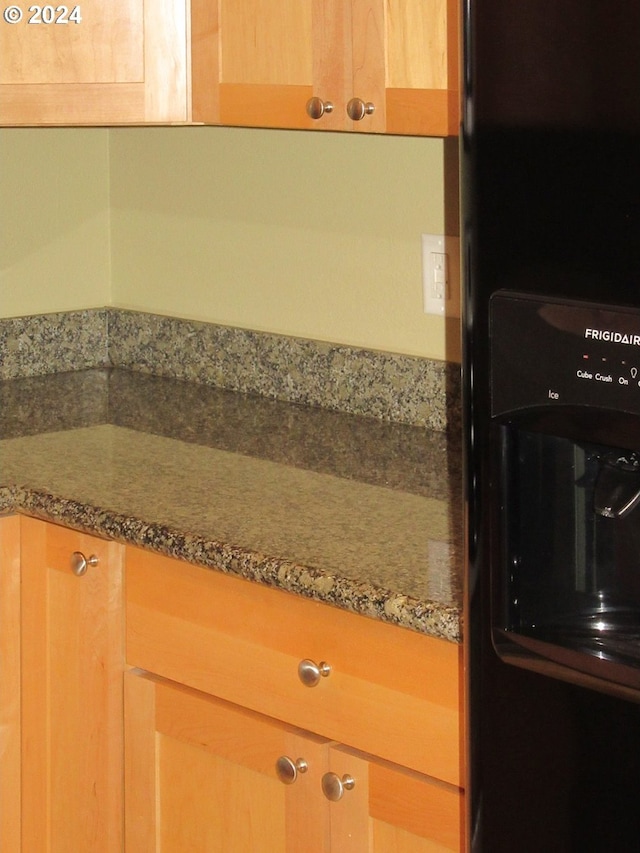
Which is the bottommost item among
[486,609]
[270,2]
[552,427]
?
[486,609]

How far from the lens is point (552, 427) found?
1.20 metres

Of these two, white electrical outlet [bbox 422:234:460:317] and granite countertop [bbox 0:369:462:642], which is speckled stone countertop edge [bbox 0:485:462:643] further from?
white electrical outlet [bbox 422:234:460:317]

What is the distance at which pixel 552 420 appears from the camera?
1.20m

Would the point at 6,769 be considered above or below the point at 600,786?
below

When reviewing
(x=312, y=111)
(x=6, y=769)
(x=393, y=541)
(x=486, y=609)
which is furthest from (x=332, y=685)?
(x=312, y=111)

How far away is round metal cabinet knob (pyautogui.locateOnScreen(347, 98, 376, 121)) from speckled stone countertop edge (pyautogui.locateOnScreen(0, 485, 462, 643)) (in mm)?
548

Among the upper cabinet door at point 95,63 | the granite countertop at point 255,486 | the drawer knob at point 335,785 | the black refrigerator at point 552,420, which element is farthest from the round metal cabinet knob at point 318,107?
the drawer knob at point 335,785

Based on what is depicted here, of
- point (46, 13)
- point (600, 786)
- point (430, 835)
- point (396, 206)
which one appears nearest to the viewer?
point (600, 786)

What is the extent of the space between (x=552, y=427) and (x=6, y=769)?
101 centimetres

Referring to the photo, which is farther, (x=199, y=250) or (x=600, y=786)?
(x=199, y=250)

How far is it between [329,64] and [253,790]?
88 centimetres

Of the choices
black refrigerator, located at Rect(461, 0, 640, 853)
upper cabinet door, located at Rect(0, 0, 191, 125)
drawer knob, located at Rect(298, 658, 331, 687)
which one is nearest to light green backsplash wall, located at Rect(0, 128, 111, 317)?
upper cabinet door, located at Rect(0, 0, 191, 125)

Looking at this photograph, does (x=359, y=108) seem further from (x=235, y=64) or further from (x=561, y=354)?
(x=561, y=354)

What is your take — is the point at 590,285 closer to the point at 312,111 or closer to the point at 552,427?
the point at 552,427
